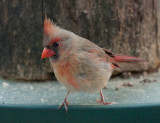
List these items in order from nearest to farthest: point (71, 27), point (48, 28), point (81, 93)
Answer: point (48, 28) → point (81, 93) → point (71, 27)

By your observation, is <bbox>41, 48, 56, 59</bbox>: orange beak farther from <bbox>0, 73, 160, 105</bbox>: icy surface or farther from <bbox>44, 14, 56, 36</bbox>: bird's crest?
<bbox>0, 73, 160, 105</bbox>: icy surface

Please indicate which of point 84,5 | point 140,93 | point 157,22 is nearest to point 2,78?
point 84,5

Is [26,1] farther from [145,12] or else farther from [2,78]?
[145,12]

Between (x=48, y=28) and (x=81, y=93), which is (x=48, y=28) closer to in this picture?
(x=48, y=28)

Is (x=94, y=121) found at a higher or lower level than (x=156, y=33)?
lower

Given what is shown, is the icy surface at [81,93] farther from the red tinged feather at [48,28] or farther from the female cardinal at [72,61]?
the red tinged feather at [48,28]

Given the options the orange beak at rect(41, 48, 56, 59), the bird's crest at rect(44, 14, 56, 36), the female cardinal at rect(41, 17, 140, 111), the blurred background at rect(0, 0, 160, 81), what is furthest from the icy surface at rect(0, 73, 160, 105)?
the bird's crest at rect(44, 14, 56, 36)

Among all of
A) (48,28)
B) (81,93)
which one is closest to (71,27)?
(81,93)

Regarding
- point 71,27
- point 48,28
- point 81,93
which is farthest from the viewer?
point 71,27
